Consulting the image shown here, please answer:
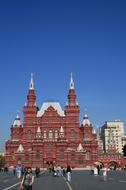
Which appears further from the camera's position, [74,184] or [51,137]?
[51,137]

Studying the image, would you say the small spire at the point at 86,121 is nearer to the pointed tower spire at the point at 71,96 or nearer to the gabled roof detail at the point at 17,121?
the pointed tower spire at the point at 71,96

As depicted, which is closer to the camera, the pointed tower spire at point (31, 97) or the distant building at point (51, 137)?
the distant building at point (51, 137)

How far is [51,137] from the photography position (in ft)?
339

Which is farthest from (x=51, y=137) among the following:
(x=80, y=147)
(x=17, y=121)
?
(x=17, y=121)

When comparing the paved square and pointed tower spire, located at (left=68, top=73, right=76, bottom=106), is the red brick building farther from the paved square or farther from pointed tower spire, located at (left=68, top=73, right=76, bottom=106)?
the paved square

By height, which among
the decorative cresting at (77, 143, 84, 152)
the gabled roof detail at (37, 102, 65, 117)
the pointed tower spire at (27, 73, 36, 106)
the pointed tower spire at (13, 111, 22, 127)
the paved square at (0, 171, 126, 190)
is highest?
the pointed tower spire at (27, 73, 36, 106)

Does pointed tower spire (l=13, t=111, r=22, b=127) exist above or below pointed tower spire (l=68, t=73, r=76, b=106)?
below

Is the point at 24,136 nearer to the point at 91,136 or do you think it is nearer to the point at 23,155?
the point at 23,155

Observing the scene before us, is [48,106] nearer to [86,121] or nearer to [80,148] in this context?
[86,121]

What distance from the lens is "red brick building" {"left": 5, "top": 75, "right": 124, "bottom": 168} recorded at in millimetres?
98562

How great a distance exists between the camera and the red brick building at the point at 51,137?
98562 millimetres

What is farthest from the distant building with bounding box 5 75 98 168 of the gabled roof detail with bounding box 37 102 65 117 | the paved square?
the paved square

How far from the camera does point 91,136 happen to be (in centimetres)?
10638

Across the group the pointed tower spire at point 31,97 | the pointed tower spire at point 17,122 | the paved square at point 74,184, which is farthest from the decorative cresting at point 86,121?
the paved square at point 74,184
